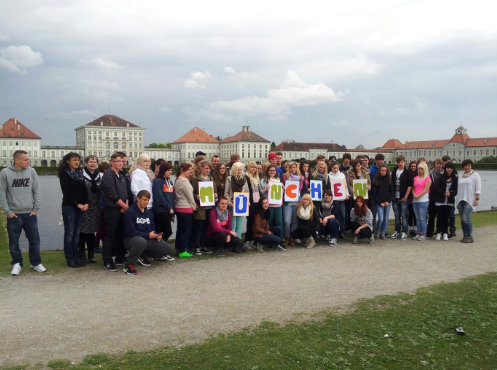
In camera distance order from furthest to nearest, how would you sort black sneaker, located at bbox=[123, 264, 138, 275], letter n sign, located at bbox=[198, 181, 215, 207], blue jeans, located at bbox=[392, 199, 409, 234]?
blue jeans, located at bbox=[392, 199, 409, 234] < letter n sign, located at bbox=[198, 181, 215, 207] < black sneaker, located at bbox=[123, 264, 138, 275]

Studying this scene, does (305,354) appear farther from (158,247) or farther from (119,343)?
(158,247)

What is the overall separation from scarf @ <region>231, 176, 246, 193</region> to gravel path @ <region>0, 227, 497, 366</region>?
147 cm

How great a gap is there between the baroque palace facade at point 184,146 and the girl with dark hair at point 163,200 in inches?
4659

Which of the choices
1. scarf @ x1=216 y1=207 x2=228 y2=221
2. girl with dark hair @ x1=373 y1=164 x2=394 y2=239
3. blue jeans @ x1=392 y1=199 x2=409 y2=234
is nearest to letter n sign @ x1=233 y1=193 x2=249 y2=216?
scarf @ x1=216 y1=207 x2=228 y2=221

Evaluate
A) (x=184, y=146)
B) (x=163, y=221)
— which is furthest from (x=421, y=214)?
(x=184, y=146)

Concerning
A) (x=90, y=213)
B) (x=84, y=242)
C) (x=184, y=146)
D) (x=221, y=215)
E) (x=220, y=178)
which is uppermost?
(x=184, y=146)

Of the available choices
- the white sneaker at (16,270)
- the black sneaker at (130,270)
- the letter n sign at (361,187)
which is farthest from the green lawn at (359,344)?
the letter n sign at (361,187)

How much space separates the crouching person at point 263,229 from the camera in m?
9.01

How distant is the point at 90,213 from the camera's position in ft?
25.6

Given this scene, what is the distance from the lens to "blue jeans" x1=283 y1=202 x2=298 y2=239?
9609mm

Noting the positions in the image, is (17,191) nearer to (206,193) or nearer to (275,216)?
(206,193)

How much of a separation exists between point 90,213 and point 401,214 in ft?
25.5

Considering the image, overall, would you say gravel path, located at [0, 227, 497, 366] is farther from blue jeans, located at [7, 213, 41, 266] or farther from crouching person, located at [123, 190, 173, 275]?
blue jeans, located at [7, 213, 41, 266]

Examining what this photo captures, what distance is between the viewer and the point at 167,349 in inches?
156
